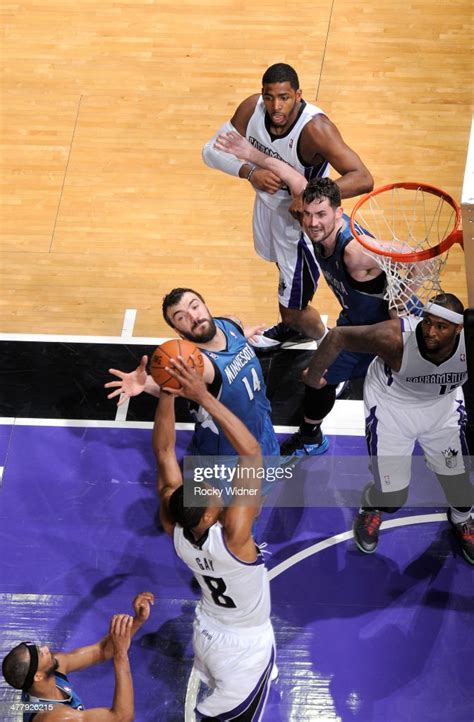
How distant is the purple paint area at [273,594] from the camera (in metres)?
6.20

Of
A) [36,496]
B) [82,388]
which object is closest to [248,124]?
[82,388]

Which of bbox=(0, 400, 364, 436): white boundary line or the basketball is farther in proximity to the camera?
bbox=(0, 400, 364, 436): white boundary line

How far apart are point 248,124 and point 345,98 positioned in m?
2.84

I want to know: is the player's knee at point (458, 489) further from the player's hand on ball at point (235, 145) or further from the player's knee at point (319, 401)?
the player's hand on ball at point (235, 145)

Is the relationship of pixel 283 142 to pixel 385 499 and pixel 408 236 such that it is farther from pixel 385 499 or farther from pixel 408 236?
pixel 385 499

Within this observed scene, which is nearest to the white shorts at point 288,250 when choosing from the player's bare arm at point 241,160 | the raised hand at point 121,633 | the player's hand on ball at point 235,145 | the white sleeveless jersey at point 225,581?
the player's bare arm at point 241,160

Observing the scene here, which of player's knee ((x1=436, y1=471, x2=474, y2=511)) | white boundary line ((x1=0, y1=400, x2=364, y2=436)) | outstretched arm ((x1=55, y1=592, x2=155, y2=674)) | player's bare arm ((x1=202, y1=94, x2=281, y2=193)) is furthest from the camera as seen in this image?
white boundary line ((x1=0, y1=400, x2=364, y2=436))

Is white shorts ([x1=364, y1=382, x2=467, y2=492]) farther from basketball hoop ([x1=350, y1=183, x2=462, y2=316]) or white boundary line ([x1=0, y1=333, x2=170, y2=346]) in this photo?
white boundary line ([x1=0, y1=333, x2=170, y2=346])

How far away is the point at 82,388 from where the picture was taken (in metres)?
8.00

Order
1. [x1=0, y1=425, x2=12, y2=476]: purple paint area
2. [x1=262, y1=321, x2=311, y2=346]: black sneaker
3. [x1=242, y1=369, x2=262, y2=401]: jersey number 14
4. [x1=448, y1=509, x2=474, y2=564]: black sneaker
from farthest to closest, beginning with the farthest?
[x1=262, y1=321, x2=311, y2=346]: black sneaker, [x1=0, y1=425, x2=12, y2=476]: purple paint area, [x1=448, y1=509, x2=474, y2=564]: black sneaker, [x1=242, y1=369, x2=262, y2=401]: jersey number 14

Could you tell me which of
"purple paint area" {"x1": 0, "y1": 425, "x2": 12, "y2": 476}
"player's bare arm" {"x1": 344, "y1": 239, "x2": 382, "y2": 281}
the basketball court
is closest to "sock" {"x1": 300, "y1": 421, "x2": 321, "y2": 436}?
the basketball court

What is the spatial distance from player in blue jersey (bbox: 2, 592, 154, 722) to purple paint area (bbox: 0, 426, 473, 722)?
498 mm

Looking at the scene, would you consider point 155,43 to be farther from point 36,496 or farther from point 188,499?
point 188,499

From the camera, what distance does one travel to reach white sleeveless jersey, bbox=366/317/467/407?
20.2 ft
